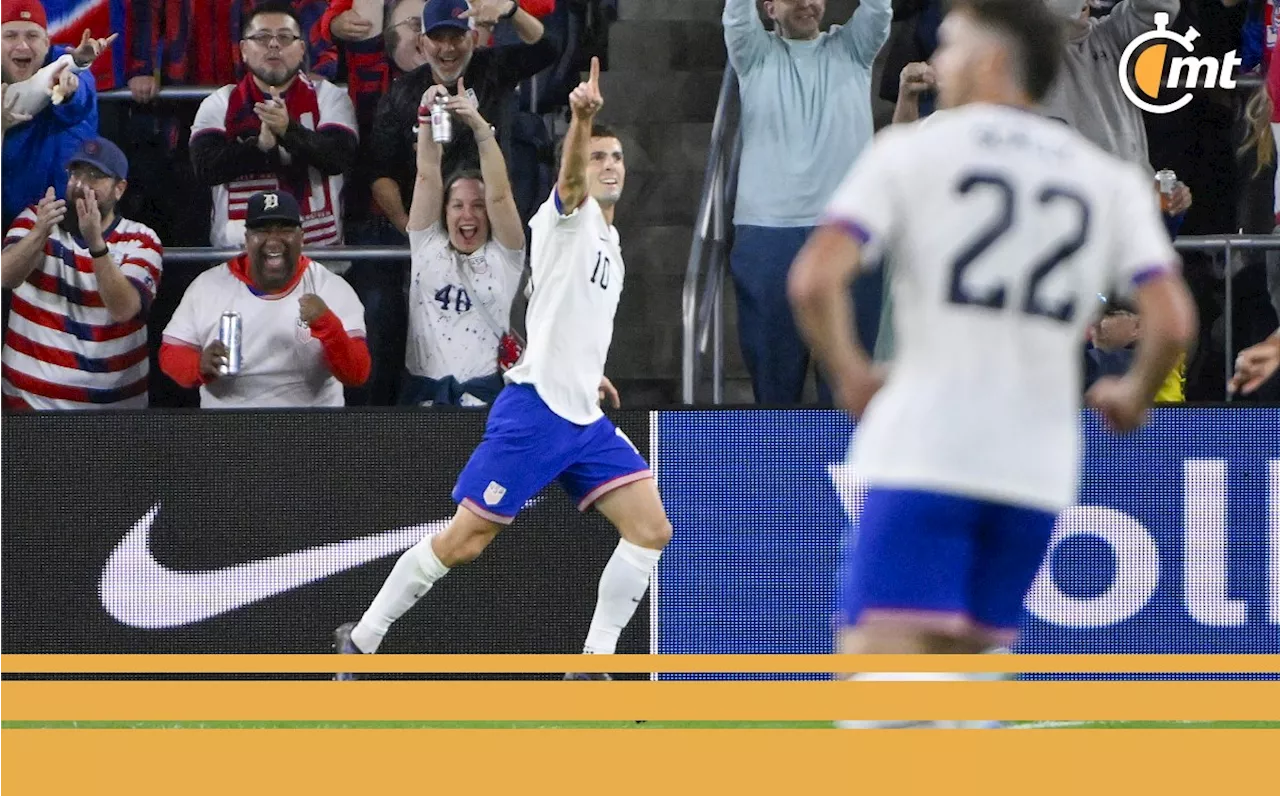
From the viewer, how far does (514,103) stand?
8.76 m

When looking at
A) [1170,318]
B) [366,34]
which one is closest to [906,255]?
[1170,318]

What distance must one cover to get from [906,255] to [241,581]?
4.81 m

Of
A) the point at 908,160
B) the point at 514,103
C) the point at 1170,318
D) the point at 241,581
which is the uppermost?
the point at 514,103

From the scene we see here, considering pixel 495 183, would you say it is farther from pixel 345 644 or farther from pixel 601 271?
pixel 345 644

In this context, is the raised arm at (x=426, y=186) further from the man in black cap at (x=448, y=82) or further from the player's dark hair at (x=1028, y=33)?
the player's dark hair at (x=1028, y=33)

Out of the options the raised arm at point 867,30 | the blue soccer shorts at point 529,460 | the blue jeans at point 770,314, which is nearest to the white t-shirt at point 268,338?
the blue soccer shorts at point 529,460

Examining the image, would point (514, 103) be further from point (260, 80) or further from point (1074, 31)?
point (1074, 31)

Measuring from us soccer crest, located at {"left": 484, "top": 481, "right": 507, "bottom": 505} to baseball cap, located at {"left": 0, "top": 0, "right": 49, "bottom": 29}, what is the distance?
11.1 feet

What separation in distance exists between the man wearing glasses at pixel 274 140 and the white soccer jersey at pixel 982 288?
5432 mm

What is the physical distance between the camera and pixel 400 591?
274 inches

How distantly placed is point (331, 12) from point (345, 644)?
321cm

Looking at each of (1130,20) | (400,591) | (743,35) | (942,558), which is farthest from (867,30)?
(942,558)

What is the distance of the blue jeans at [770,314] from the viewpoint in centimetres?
809

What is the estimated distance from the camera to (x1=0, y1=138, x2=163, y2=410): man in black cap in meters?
8.10
